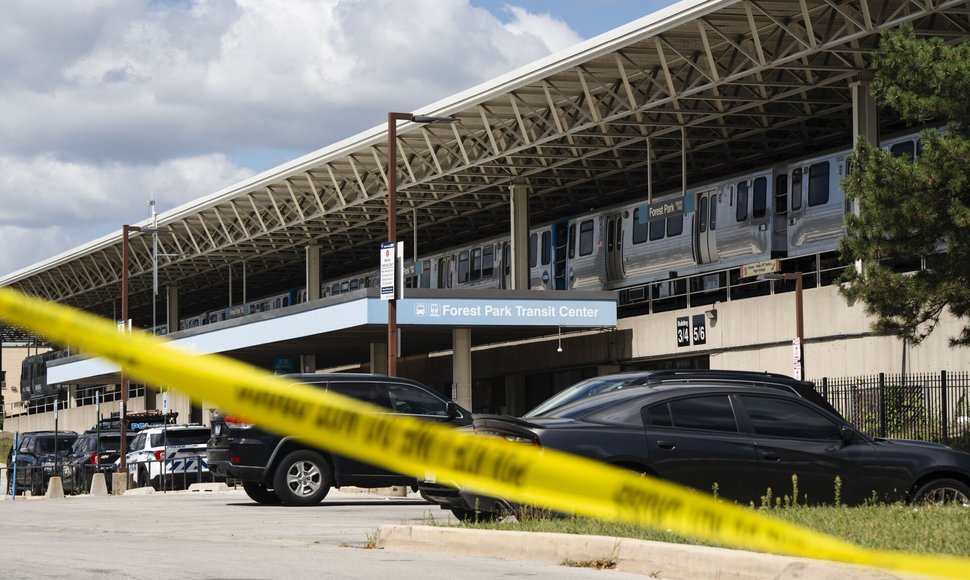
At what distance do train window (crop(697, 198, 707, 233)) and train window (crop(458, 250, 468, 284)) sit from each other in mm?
15080

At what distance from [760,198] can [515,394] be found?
61.4 feet

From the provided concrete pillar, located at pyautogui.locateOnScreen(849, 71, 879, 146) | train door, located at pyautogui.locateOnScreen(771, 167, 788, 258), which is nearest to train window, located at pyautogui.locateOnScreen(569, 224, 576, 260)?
train door, located at pyautogui.locateOnScreen(771, 167, 788, 258)

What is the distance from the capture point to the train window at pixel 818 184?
34.3 m

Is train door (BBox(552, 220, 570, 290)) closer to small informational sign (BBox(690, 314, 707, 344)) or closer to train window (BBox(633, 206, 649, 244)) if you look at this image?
train window (BBox(633, 206, 649, 244))

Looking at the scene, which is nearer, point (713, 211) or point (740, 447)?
point (740, 447)

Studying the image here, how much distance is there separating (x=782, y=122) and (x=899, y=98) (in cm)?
2135

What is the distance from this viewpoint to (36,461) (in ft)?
123

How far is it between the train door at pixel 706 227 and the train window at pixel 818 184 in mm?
4394

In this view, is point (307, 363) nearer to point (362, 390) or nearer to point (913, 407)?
point (913, 407)


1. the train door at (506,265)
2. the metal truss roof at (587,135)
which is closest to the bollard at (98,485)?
the metal truss roof at (587,135)

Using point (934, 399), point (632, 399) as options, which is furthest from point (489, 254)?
point (632, 399)

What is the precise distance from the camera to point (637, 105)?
3969cm

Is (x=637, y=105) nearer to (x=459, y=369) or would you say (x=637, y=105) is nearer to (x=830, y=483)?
(x=459, y=369)

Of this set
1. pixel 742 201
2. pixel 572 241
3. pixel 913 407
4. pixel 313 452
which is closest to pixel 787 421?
pixel 313 452
